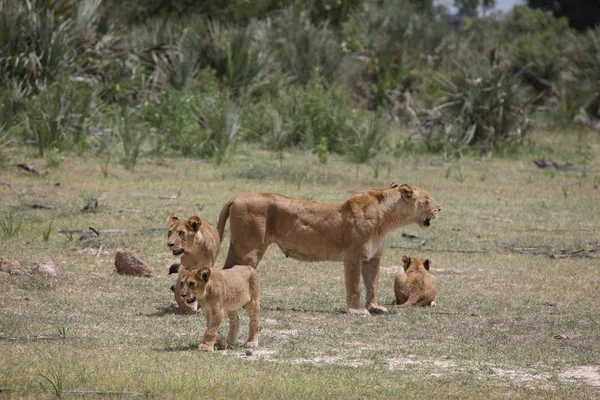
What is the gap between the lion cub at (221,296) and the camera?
8664 millimetres

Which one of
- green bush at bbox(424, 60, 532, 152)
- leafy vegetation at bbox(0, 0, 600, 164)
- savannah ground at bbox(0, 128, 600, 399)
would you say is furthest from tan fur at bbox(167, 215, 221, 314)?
green bush at bbox(424, 60, 532, 152)

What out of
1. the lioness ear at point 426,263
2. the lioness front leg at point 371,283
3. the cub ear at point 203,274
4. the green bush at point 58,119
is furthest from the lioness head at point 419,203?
the green bush at point 58,119

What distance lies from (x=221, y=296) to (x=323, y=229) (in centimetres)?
269

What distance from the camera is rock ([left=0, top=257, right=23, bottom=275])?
1173 cm

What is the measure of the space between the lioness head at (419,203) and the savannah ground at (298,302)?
86 cm

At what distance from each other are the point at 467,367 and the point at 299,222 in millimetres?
2886

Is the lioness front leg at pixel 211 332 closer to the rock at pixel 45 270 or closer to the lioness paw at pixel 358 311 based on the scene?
the lioness paw at pixel 358 311

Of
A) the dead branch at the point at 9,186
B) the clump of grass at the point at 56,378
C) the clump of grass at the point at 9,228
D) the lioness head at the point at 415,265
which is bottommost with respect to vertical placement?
the dead branch at the point at 9,186

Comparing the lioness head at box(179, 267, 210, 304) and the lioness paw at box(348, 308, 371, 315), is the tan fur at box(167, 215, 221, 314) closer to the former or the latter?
the lioness paw at box(348, 308, 371, 315)

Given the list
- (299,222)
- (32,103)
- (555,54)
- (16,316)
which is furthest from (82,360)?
(555,54)

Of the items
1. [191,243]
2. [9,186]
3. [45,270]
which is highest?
[191,243]

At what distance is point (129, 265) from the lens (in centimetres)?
1248

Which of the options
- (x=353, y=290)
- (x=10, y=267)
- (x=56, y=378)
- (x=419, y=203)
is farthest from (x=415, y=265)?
(x=56, y=378)

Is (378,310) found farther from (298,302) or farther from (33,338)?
(33,338)
